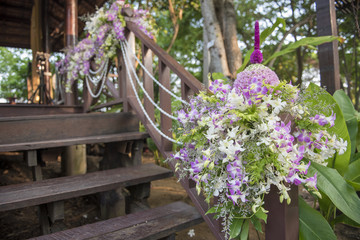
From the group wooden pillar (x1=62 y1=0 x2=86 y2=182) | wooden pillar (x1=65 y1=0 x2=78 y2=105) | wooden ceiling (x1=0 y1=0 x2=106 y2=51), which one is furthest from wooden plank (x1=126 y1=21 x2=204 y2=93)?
wooden ceiling (x1=0 y1=0 x2=106 y2=51)

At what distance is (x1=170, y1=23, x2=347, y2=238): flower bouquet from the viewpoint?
980mm

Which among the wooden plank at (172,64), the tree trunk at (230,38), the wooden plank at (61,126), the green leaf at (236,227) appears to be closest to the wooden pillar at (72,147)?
→ the wooden plank at (61,126)

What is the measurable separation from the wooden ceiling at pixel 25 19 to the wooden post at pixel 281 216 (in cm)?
753

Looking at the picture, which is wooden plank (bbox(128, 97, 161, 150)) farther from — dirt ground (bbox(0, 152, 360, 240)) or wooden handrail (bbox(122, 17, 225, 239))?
dirt ground (bbox(0, 152, 360, 240))

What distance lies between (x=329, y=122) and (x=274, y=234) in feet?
1.86

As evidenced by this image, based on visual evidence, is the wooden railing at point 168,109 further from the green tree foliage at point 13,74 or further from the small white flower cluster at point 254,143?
the green tree foliage at point 13,74

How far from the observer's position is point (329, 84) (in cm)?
200

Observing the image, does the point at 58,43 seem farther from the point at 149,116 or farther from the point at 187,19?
the point at 149,116

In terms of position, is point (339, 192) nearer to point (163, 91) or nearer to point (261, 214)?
point (261, 214)

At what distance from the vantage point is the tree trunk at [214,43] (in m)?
3.68

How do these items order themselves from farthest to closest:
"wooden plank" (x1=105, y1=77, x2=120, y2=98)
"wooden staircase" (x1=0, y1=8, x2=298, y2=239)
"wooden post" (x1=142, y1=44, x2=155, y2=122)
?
"wooden plank" (x1=105, y1=77, x2=120, y2=98)
"wooden post" (x1=142, y1=44, x2=155, y2=122)
"wooden staircase" (x1=0, y1=8, x2=298, y2=239)

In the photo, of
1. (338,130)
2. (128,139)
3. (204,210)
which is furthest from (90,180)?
(338,130)

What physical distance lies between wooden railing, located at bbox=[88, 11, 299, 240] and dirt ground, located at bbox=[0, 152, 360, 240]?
0.85 m

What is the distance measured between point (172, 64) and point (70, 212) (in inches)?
85.6
